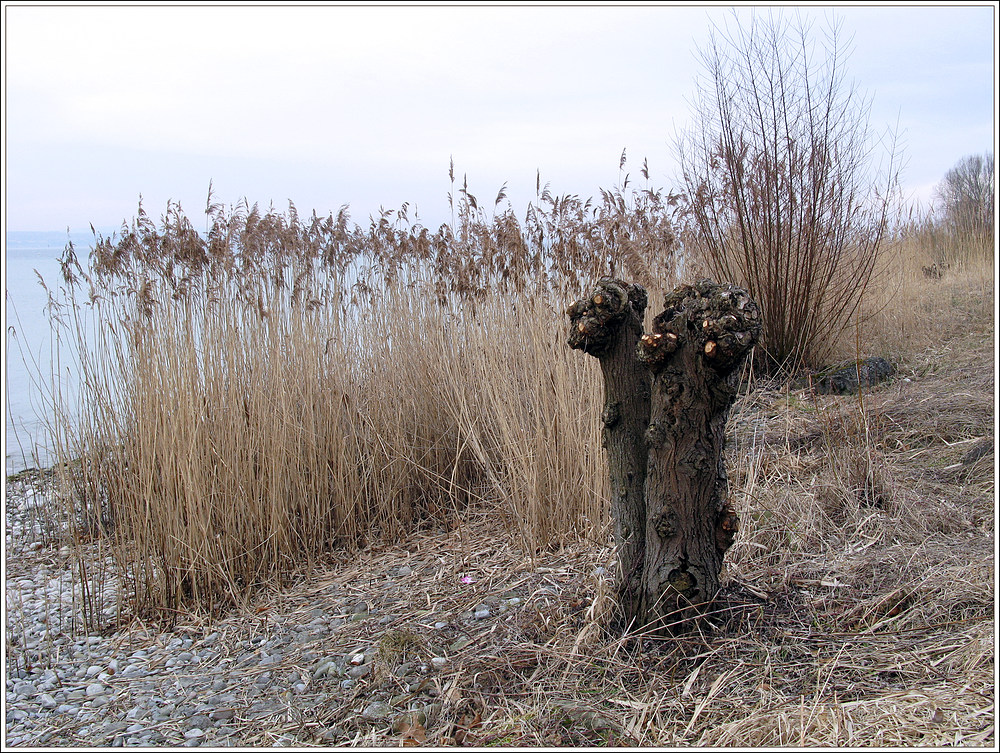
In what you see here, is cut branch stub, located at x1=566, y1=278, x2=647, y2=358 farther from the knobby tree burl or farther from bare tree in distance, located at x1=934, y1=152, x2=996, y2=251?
bare tree in distance, located at x1=934, y1=152, x2=996, y2=251

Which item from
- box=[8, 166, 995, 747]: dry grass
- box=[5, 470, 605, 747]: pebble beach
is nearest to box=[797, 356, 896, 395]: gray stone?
box=[8, 166, 995, 747]: dry grass

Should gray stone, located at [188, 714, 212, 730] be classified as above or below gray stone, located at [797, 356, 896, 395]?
below

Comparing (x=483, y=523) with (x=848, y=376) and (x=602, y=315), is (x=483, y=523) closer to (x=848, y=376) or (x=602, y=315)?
(x=602, y=315)

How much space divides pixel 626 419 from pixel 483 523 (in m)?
1.50

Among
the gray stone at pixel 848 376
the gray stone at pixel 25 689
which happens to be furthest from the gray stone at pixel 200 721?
the gray stone at pixel 848 376

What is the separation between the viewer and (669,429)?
2002 millimetres

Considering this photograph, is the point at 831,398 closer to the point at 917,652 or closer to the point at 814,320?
the point at 814,320

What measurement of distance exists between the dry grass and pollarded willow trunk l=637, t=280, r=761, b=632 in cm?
15

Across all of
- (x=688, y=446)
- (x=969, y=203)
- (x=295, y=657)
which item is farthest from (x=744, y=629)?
(x=969, y=203)

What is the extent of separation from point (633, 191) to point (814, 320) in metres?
2.20

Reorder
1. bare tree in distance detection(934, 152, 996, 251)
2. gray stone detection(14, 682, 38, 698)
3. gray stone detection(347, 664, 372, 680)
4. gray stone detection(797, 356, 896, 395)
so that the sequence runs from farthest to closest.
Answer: bare tree in distance detection(934, 152, 996, 251)
gray stone detection(797, 356, 896, 395)
gray stone detection(14, 682, 38, 698)
gray stone detection(347, 664, 372, 680)

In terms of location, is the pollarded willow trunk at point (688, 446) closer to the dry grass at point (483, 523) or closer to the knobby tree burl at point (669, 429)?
the knobby tree burl at point (669, 429)

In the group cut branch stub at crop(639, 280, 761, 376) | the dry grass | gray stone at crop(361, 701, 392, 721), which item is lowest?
gray stone at crop(361, 701, 392, 721)

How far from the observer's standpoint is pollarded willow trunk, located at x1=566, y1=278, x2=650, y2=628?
7.00 feet
